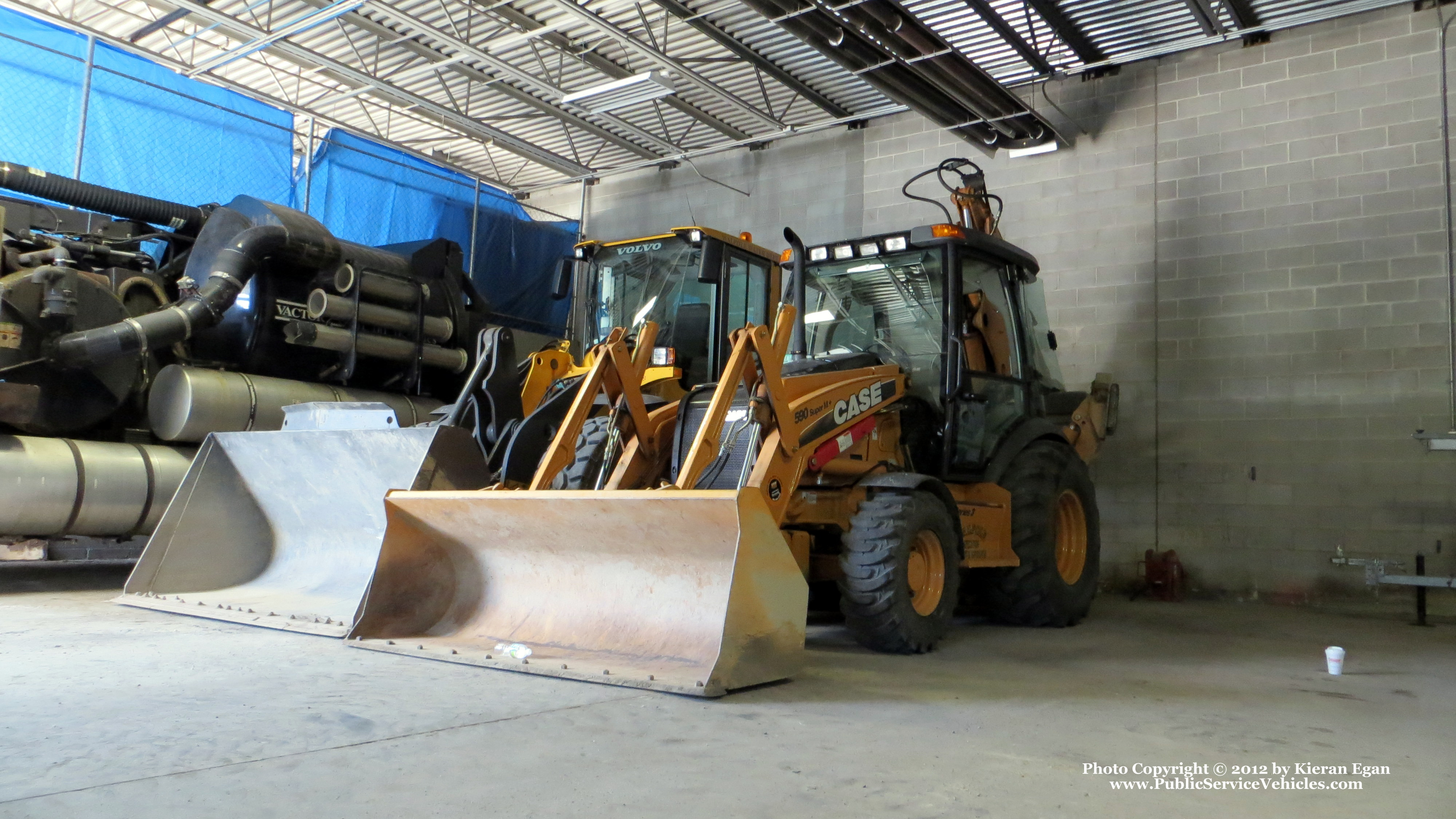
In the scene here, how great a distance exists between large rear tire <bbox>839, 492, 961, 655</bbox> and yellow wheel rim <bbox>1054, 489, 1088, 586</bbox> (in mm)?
2033

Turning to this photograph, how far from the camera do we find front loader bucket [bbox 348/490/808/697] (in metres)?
3.97

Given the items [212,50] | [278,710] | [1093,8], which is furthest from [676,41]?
[278,710]

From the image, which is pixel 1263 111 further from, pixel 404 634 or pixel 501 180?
pixel 501 180

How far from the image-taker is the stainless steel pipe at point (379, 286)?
9094mm

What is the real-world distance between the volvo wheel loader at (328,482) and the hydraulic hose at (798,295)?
0.63 metres

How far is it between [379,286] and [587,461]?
4.87 metres

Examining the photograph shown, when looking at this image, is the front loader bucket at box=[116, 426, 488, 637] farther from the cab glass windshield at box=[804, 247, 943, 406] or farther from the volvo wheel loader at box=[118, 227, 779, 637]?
the cab glass windshield at box=[804, 247, 943, 406]

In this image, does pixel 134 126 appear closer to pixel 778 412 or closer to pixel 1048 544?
pixel 778 412

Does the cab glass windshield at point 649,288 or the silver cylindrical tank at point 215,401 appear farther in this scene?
the cab glass windshield at point 649,288

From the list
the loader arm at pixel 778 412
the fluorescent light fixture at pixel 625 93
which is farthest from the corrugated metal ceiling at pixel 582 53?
the loader arm at pixel 778 412

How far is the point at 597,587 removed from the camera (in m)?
4.57

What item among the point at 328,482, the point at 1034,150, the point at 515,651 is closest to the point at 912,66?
the point at 1034,150

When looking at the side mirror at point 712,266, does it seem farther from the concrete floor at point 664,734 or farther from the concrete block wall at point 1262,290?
the concrete block wall at point 1262,290

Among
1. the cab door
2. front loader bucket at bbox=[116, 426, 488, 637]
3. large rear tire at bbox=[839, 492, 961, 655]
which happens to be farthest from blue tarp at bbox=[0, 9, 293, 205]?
large rear tire at bbox=[839, 492, 961, 655]
